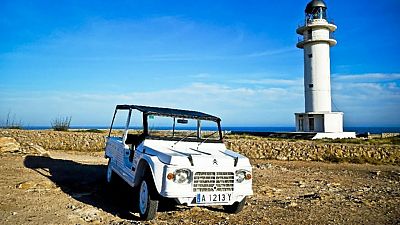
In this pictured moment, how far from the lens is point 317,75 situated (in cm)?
3503

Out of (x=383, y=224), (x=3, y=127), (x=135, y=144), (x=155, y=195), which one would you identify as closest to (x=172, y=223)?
(x=155, y=195)

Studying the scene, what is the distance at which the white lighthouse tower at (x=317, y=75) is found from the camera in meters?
34.1

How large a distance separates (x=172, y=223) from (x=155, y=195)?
1.87 ft

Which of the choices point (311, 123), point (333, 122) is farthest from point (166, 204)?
point (311, 123)

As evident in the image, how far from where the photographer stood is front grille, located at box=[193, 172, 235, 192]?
6418mm

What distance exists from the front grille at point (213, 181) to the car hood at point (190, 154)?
176 mm

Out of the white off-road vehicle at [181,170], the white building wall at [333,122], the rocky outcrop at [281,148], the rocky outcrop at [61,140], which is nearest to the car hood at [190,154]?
the white off-road vehicle at [181,170]

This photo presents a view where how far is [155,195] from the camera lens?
655 centimetres

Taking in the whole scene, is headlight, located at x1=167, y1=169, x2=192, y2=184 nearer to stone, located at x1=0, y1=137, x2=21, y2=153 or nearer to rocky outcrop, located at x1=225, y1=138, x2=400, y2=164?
stone, located at x1=0, y1=137, x2=21, y2=153

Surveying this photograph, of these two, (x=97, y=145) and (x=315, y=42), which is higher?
(x=315, y=42)

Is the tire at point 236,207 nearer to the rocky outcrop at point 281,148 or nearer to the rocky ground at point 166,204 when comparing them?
the rocky ground at point 166,204

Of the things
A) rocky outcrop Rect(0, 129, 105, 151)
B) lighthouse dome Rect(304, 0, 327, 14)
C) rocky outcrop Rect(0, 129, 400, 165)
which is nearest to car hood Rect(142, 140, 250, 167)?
rocky outcrop Rect(0, 129, 400, 165)

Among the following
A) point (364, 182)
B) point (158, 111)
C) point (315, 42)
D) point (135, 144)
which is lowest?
point (364, 182)

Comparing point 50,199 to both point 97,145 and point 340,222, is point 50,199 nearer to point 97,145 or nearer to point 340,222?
point 340,222
